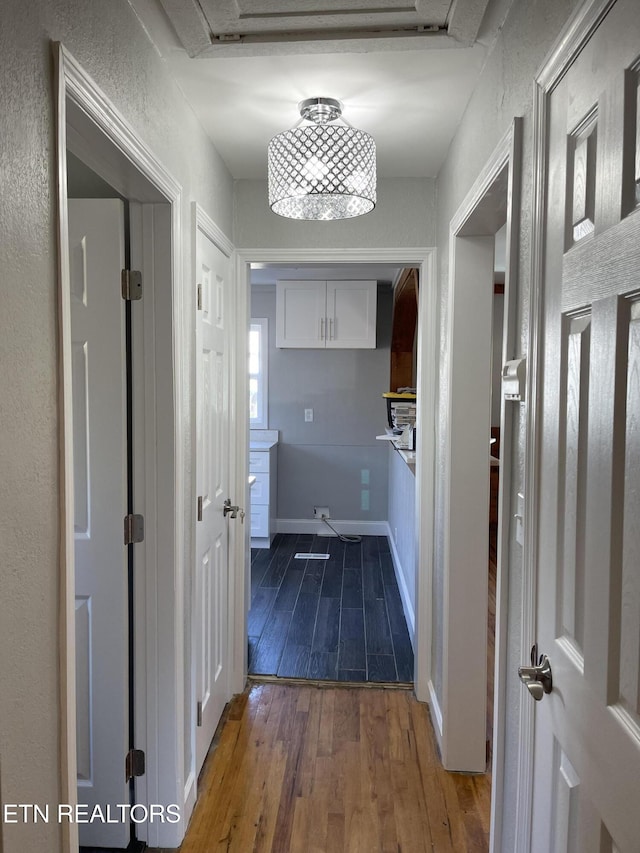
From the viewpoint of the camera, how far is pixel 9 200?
0.95 metres

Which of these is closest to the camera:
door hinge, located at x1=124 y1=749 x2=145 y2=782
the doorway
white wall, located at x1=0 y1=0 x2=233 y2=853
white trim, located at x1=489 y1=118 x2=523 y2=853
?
white wall, located at x1=0 y1=0 x2=233 y2=853

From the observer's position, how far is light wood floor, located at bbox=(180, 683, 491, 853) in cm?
200

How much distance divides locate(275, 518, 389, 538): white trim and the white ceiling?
4007 millimetres

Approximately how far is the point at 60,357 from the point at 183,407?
3.00 feet

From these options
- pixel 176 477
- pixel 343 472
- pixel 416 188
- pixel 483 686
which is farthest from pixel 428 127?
pixel 343 472

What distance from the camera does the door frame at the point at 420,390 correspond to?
9.10 feet

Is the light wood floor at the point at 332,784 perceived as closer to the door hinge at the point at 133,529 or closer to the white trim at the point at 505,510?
the white trim at the point at 505,510

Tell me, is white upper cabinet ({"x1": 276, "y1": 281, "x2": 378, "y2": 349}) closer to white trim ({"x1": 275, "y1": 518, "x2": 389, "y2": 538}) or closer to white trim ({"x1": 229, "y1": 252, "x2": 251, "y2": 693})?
white trim ({"x1": 275, "y1": 518, "x2": 389, "y2": 538})

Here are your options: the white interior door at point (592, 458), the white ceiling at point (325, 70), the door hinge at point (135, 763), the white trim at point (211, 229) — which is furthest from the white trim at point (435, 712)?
the white ceiling at point (325, 70)

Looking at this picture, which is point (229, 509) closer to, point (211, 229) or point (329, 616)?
point (211, 229)

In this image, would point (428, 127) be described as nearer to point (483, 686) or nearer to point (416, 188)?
point (416, 188)

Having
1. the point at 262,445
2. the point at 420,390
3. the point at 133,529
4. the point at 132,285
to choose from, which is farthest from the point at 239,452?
the point at 262,445

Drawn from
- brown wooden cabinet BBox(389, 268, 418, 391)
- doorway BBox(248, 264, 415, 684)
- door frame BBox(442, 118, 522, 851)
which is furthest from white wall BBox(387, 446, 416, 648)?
door frame BBox(442, 118, 522, 851)

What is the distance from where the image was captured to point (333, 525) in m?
5.89
